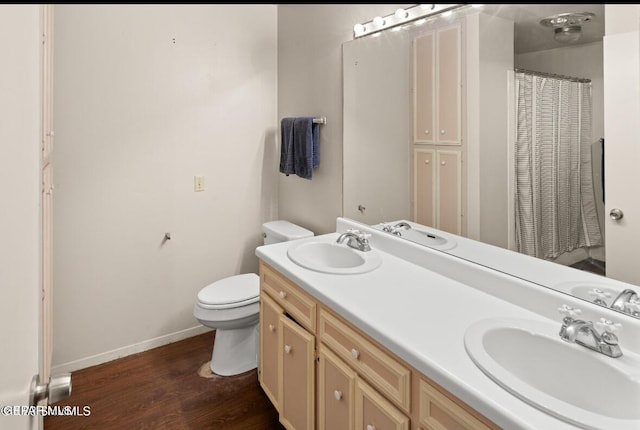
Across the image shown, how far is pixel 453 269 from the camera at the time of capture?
1.47m

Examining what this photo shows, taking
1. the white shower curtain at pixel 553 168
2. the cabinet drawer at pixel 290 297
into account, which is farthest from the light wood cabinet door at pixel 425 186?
the cabinet drawer at pixel 290 297

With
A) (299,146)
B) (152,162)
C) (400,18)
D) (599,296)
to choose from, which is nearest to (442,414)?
(599,296)

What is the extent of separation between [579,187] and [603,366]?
1.58ft

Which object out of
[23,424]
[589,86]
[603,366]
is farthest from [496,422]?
[589,86]

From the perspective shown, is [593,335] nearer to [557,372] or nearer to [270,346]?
[557,372]

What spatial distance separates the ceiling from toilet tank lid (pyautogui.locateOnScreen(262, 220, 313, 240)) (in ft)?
4.90

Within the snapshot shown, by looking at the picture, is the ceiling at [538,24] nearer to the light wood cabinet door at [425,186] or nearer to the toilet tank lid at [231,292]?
the light wood cabinet door at [425,186]

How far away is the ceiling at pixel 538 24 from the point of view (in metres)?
1.00

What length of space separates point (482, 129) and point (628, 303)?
0.68 metres

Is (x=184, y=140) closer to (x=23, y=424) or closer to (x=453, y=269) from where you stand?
(x=453, y=269)

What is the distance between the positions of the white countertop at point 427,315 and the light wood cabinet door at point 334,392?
17 cm

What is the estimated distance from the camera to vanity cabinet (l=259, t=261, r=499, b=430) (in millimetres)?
952

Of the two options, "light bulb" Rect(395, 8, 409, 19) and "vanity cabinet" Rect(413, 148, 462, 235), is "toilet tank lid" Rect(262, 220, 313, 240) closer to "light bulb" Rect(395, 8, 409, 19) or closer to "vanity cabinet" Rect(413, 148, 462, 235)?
"vanity cabinet" Rect(413, 148, 462, 235)

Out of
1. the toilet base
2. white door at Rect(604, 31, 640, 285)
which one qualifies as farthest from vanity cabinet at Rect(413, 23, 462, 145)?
the toilet base
